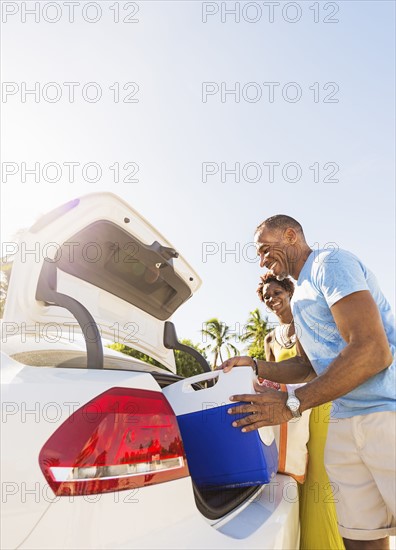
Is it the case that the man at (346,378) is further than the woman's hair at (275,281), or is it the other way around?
the woman's hair at (275,281)

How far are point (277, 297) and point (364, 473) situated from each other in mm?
2259

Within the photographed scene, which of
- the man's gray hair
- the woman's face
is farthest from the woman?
the woman's face

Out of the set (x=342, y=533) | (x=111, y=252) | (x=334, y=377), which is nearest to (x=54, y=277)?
(x=111, y=252)

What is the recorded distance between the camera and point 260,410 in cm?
178

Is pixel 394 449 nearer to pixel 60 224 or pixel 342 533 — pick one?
pixel 342 533

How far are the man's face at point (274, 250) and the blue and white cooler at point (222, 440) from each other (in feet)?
2.19

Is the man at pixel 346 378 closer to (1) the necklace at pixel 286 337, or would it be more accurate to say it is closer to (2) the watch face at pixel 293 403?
(2) the watch face at pixel 293 403

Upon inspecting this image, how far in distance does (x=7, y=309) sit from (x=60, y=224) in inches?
17.0

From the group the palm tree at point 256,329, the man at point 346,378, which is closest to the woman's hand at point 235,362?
the man at point 346,378

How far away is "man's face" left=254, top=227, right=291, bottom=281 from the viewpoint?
2332 millimetres

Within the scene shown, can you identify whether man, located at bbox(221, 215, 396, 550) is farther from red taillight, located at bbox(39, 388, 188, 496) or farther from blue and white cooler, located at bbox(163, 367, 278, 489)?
red taillight, located at bbox(39, 388, 188, 496)

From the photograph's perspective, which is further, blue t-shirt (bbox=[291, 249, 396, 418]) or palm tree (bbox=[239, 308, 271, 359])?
palm tree (bbox=[239, 308, 271, 359])

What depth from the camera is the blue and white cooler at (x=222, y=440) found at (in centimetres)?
176

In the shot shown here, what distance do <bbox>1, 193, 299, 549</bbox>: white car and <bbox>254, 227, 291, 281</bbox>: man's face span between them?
0.85 meters
